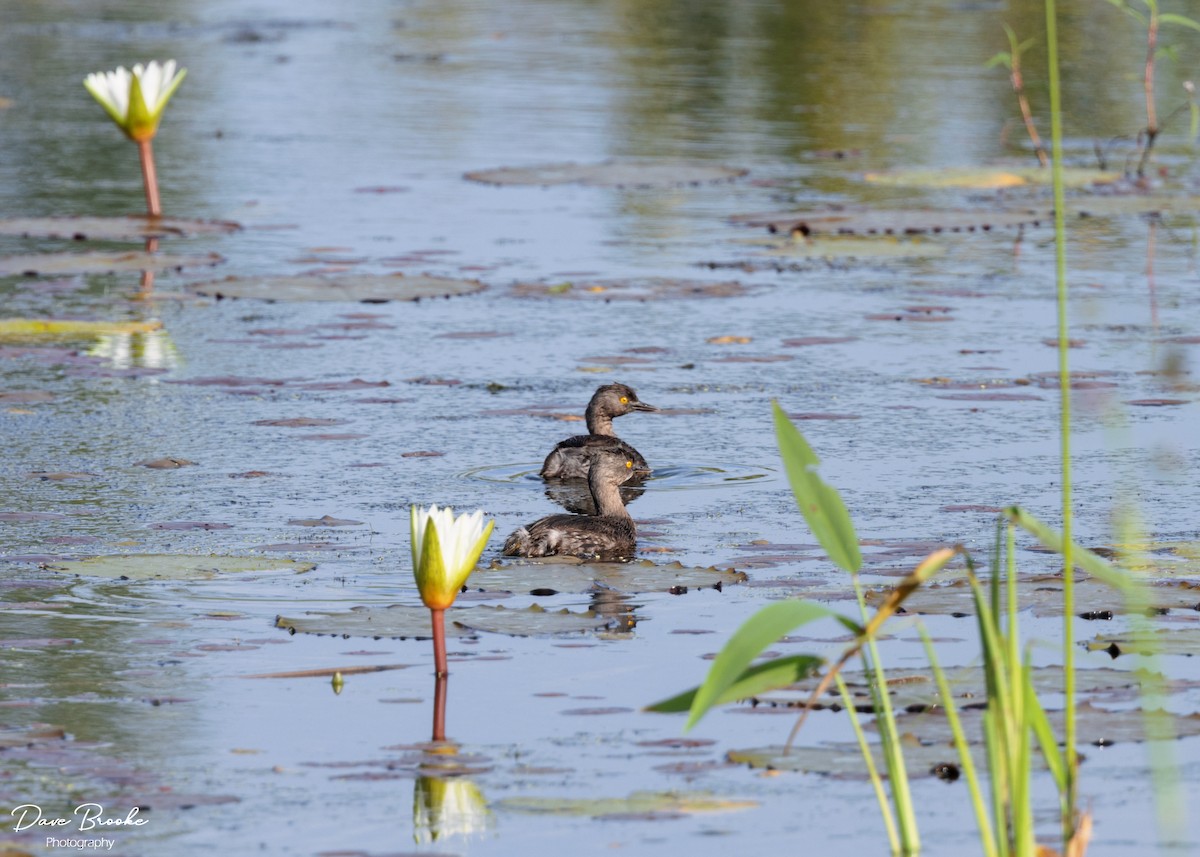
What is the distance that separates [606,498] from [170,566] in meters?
1.49

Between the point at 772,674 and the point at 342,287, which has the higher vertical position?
the point at 342,287

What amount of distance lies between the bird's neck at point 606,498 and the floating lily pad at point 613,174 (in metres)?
7.13

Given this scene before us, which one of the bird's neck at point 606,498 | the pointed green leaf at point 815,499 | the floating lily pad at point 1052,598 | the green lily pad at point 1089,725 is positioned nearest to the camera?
the pointed green leaf at point 815,499

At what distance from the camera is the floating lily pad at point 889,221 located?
12.4 metres

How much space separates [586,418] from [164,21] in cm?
1993

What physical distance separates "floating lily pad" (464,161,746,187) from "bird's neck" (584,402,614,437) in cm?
594

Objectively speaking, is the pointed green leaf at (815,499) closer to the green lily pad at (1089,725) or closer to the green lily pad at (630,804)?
the green lily pad at (630,804)

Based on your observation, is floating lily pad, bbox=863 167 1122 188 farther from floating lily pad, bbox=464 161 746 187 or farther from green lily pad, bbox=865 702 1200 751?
green lily pad, bbox=865 702 1200 751

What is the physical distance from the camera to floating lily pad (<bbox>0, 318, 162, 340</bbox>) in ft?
32.4

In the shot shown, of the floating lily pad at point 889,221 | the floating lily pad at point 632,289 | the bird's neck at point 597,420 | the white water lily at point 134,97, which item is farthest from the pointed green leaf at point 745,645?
the white water lily at point 134,97

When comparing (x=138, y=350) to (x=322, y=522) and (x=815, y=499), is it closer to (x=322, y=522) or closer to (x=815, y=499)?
(x=322, y=522)

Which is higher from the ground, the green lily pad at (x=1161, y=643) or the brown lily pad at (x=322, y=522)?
the brown lily pad at (x=322, y=522)

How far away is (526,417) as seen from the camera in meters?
8.67

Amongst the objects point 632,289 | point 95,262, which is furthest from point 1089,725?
point 95,262
